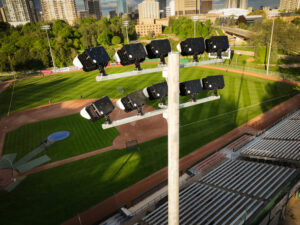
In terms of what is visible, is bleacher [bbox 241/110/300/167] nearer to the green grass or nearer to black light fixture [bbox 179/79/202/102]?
black light fixture [bbox 179/79/202/102]

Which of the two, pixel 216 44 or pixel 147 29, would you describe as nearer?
pixel 216 44

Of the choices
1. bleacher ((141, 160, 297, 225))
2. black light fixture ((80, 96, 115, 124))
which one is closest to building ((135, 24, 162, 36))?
bleacher ((141, 160, 297, 225))

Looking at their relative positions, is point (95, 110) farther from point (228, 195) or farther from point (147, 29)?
point (147, 29)

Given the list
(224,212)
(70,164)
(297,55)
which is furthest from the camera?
(297,55)

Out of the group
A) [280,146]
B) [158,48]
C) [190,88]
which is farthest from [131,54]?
[280,146]

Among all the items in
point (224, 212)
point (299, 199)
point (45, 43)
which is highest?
point (45, 43)

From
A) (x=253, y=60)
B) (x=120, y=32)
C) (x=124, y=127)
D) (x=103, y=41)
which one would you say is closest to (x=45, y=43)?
(x=103, y=41)

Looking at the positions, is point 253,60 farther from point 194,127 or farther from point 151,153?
point 151,153
